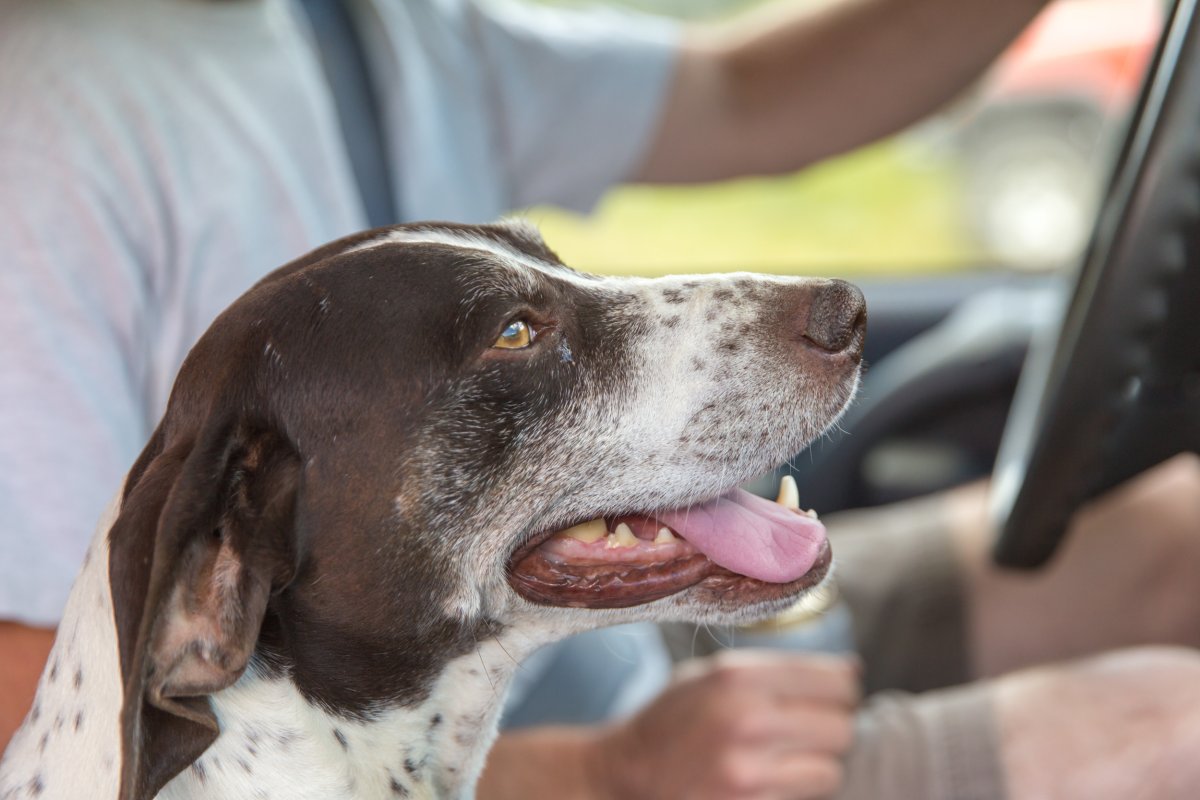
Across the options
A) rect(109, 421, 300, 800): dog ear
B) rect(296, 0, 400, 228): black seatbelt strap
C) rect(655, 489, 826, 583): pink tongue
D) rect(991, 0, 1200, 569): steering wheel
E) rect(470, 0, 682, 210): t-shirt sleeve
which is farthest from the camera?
rect(470, 0, 682, 210): t-shirt sleeve

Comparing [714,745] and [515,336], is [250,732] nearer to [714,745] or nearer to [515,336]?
[515,336]

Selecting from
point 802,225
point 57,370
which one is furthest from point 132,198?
point 802,225

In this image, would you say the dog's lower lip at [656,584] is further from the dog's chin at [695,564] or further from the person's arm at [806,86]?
the person's arm at [806,86]

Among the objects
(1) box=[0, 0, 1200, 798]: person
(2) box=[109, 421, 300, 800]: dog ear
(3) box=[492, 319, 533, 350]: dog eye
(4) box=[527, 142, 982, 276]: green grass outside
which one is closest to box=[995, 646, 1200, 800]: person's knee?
(1) box=[0, 0, 1200, 798]: person

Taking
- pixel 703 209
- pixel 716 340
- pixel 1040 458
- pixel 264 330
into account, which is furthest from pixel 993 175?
pixel 264 330

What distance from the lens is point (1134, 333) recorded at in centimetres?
160

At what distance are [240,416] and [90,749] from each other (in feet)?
1.17

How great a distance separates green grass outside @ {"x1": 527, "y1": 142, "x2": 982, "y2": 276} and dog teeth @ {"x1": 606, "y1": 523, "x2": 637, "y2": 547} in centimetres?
217

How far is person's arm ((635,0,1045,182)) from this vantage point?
2494mm

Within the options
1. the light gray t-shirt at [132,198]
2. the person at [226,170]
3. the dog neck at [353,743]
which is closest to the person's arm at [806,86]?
the person at [226,170]

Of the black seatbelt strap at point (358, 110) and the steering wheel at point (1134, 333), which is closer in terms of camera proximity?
the steering wheel at point (1134, 333)

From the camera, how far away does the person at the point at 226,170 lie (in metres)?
1.64

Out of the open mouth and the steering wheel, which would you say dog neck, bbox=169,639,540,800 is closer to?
the open mouth

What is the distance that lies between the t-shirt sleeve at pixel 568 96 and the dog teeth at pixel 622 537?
120cm
